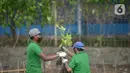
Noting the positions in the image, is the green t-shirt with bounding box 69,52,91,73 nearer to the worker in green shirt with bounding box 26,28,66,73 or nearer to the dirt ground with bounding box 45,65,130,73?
the worker in green shirt with bounding box 26,28,66,73

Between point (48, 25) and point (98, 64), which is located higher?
point (48, 25)

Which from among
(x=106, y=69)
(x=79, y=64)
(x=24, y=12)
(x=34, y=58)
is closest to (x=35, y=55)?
(x=34, y=58)

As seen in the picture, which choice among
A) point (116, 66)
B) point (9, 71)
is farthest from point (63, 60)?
point (116, 66)

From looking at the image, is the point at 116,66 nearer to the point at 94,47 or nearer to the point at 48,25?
the point at 94,47

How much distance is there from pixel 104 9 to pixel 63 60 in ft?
14.9

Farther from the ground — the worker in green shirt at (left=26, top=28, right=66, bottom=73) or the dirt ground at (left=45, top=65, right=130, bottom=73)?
the worker in green shirt at (left=26, top=28, right=66, bottom=73)

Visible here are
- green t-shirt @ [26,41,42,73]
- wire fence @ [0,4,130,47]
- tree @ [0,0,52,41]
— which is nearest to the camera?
green t-shirt @ [26,41,42,73]

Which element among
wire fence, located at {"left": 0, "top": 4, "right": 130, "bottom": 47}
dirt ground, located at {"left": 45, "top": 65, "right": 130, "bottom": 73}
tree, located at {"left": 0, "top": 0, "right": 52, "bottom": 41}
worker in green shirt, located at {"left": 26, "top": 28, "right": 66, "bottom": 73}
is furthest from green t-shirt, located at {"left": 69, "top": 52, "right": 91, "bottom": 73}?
wire fence, located at {"left": 0, "top": 4, "right": 130, "bottom": 47}

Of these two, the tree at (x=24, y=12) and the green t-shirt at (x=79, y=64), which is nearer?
the green t-shirt at (x=79, y=64)

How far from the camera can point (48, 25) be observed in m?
10.9

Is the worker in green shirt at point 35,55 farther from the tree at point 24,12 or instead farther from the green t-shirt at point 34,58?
the tree at point 24,12

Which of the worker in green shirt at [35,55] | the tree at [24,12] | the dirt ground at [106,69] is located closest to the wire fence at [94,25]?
the tree at [24,12]

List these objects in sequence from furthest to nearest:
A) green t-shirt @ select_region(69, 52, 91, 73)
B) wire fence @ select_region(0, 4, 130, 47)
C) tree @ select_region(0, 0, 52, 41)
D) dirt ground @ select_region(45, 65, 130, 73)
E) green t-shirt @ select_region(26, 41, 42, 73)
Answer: wire fence @ select_region(0, 4, 130, 47), dirt ground @ select_region(45, 65, 130, 73), tree @ select_region(0, 0, 52, 41), green t-shirt @ select_region(26, 41, 42, 73), green t-shirt @ select_region(69, 52, 91, 73)

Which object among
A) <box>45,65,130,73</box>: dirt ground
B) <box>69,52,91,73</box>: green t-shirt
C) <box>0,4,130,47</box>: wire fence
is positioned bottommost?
<box>45,65,130,73</box>: dirt ground
